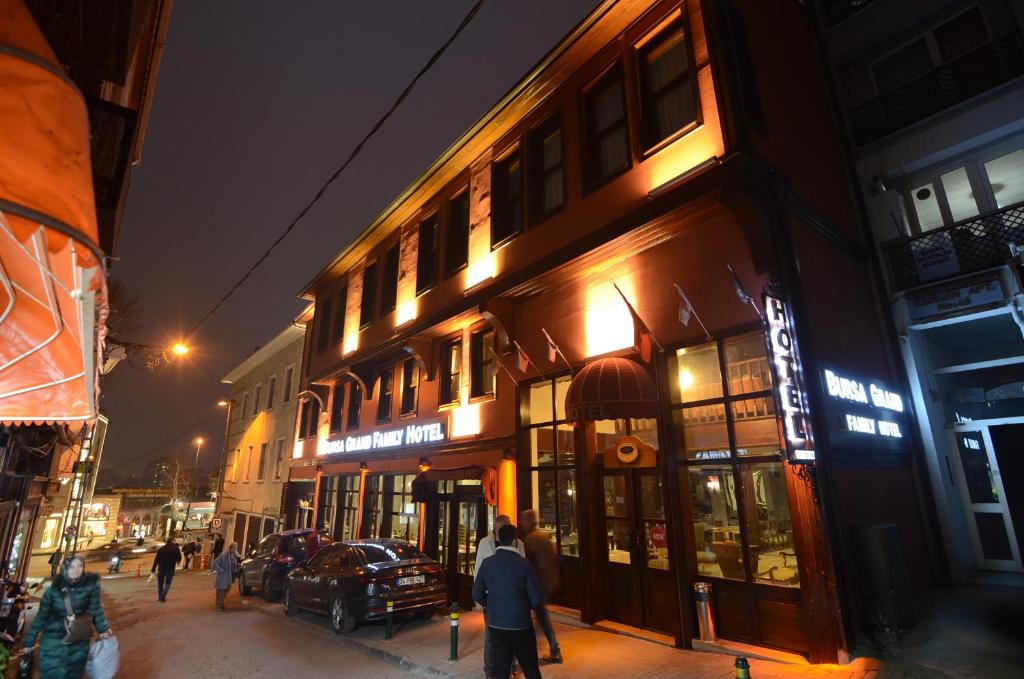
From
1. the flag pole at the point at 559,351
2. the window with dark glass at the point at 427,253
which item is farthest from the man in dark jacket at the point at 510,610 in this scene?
the window with dark glass at the point at 427,253

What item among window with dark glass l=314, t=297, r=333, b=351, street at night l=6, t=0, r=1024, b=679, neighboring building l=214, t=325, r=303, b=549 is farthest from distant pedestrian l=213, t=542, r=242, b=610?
window with dark glass l=314, t=297, r=333, b=351

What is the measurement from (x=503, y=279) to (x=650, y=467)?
586 cm

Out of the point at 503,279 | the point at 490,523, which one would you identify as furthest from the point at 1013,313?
the point at 490,523

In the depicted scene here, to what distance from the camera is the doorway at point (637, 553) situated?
8484 mm

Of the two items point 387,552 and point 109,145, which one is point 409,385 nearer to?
point 387,552

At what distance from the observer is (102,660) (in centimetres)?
521

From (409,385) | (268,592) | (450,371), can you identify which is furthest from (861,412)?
(268,592)

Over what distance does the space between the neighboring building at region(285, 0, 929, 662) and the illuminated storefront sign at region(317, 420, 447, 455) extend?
0.19 meters

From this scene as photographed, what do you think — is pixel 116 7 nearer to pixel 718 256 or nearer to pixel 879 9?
pixel 718 256

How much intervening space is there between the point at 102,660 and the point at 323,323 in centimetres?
1939

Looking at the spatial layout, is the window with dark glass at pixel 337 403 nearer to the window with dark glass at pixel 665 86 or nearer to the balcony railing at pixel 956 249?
the window with dark glass at pixel 665 86

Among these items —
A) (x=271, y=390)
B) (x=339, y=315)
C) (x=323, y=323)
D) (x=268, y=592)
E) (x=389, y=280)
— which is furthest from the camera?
(x=271, y=390)

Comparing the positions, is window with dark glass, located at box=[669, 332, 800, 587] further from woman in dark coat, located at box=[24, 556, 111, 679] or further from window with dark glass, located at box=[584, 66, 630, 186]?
woman in dark coat, located at box=[24, 556, 111, 679]

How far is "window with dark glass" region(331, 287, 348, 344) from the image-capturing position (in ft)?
72.4
